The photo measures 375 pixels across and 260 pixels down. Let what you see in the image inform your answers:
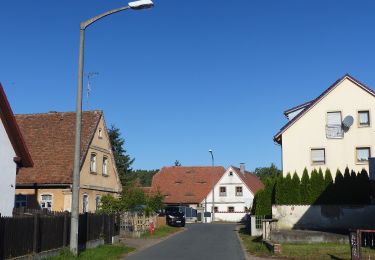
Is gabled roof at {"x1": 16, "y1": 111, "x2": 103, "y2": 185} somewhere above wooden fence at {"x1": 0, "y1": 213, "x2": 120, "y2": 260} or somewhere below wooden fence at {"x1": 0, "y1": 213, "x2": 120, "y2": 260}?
above

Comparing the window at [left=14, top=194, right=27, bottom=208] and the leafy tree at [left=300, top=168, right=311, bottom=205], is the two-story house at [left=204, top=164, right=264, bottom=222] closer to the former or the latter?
the window at [left=14, top=194, right=27, bottom=208]

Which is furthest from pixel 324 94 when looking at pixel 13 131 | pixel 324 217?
pixel 13 131

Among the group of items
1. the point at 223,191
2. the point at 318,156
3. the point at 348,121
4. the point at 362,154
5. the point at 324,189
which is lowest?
the point at 324,189

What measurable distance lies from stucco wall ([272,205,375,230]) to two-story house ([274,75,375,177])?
26.5 feet

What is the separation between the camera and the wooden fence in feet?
46.5

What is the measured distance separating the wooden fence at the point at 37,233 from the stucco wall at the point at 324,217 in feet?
39.0

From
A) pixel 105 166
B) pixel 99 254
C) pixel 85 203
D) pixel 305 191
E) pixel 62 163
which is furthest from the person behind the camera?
pixel 105 166

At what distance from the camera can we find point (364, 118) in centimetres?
3734

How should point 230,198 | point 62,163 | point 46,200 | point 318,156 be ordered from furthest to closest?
point 230,198, point 318,156, point 62,163, point 46,200

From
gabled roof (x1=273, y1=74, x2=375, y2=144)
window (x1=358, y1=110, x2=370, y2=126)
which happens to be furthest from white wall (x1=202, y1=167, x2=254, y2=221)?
window (x1=358, y1=110, x2=370, y2=126)

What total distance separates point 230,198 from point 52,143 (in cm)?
3942

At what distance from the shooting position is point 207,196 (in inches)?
2822

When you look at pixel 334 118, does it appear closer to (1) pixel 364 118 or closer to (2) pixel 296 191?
(1) pixel 364 118

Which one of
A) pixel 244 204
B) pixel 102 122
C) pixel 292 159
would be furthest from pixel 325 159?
pixel 244 204
